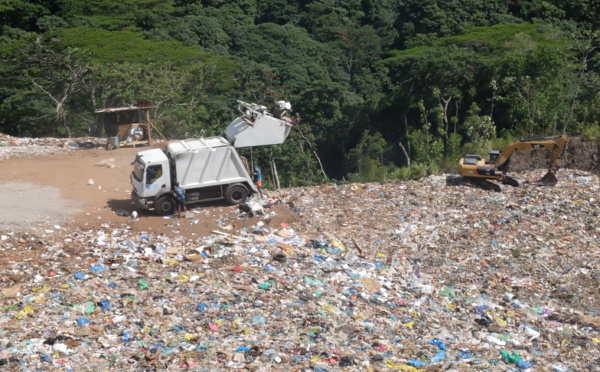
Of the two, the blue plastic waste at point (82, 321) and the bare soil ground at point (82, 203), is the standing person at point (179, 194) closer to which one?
the bare soil ground at point (82, 203)

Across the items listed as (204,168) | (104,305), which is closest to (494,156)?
(204,168)

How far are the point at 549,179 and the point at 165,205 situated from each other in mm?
7691

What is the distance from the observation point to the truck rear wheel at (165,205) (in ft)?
43.9

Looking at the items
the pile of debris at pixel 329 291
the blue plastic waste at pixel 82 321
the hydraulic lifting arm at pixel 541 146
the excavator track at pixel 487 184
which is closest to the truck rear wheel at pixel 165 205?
the pile of debris at pixel 329 291

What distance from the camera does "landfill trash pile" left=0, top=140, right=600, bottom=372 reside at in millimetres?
8977

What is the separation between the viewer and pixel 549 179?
15.3 metres

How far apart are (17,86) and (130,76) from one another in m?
6.21

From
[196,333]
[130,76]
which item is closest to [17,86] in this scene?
[130,76]

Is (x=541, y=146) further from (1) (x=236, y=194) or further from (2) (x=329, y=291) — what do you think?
(2) (x=329, y=291)

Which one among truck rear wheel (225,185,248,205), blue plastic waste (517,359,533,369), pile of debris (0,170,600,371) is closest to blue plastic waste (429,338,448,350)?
pile of debris (0,170,600,371)

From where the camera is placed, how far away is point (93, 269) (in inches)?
439

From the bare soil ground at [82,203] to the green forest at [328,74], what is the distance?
3.44 metres

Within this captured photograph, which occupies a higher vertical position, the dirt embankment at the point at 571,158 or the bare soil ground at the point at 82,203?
the dirt embankment at the point at 571,158

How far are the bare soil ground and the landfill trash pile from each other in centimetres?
25
